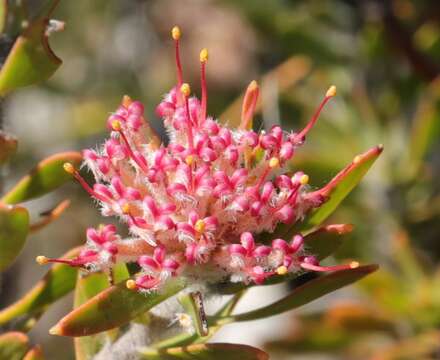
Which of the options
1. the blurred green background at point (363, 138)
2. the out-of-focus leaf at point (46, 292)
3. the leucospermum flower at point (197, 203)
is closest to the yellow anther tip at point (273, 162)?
the leucospermum flower at point (197, 203)

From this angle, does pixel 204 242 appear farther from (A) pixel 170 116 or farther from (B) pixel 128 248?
(A) pixel 170 116

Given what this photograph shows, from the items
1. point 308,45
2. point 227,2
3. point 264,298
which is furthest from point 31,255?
point 308,45

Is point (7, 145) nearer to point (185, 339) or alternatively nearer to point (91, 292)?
point (91, 292)

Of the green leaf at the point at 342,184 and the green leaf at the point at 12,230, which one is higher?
the green leaf at the point at 342,184

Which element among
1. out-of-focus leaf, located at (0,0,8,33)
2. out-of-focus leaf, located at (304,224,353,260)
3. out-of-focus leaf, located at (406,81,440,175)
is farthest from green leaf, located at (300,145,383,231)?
out-of-focus leaf, located at (406,81,440,175)

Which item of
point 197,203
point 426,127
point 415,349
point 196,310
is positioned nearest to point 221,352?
point 196,310

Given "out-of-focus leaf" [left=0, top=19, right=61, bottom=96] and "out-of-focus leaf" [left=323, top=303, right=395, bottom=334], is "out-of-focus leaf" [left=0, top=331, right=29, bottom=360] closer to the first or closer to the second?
"out-of-focus leaf" [left=0, top=19, right=61, bottom=96]

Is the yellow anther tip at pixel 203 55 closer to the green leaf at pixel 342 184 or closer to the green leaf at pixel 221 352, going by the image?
the green leaf at pixel 342 184
